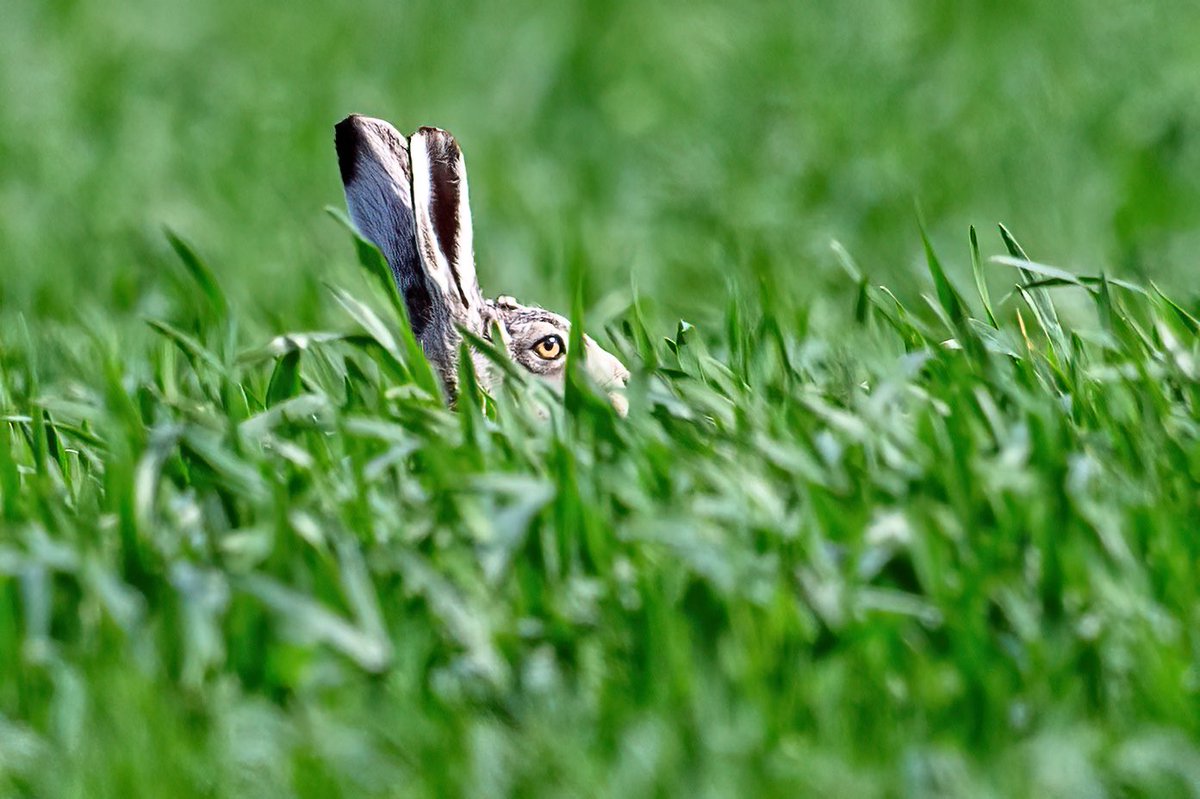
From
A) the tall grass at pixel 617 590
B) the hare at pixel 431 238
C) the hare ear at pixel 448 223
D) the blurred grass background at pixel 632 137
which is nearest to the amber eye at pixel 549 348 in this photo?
the hare at pixel 431 238

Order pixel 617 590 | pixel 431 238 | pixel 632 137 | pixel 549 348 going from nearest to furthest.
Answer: pixel 617 590, pixel 431 238, pixel 549 348, pixel 632 137

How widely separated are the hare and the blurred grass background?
155cm

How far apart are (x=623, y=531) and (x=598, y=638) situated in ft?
0.66

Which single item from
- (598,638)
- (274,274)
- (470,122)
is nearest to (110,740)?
(598,638)

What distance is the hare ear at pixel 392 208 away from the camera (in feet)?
11.2

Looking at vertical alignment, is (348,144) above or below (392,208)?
above

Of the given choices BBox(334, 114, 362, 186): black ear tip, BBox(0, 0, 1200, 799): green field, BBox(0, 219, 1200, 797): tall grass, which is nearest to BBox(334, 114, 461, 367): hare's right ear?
BBox(334, 114, 362, 186): black ear tip

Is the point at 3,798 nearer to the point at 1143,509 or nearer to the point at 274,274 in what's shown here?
the point at 1143,509

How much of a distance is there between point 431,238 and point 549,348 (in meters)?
0.33

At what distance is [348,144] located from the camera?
3.48 m

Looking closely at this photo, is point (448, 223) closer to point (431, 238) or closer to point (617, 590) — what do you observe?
point (431, 238)

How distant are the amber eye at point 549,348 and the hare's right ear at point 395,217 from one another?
0.19m

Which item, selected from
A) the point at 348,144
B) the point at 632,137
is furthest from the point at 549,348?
the point at 632,137

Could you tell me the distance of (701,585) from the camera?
2584 mm
